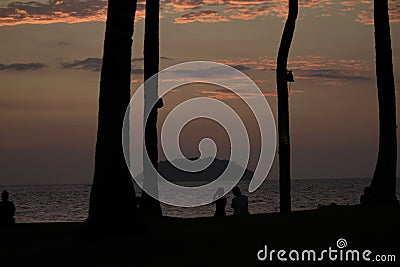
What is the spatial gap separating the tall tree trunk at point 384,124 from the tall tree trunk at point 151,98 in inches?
273

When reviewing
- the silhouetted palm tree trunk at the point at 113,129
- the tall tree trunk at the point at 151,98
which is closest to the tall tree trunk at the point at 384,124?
the tall tree trunk at the point at 151,98

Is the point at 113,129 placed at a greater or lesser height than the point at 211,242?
greater

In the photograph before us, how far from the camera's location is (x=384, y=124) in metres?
26.2

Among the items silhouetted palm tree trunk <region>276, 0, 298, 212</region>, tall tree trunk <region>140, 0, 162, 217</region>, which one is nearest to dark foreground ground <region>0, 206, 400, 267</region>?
tall tree trunk <region>140, 0, 162, 217</region>

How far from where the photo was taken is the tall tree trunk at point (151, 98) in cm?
2580

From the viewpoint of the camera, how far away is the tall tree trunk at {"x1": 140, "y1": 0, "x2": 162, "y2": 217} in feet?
84.6

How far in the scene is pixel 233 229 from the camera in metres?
18.7

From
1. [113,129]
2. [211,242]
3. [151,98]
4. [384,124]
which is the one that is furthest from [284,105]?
[211,242]

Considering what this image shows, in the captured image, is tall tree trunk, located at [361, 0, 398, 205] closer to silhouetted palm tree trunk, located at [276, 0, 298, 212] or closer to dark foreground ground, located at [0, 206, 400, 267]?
silhouetted palm tree trunk, located at [276, 0, 298, 212]

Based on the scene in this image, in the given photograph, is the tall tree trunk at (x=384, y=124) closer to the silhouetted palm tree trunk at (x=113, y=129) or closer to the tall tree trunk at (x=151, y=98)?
the tall tree trunk at (x=151, y=98)

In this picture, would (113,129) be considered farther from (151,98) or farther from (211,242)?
(151,98)

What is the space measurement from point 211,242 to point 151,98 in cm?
1032

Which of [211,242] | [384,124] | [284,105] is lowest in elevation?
[211,242]

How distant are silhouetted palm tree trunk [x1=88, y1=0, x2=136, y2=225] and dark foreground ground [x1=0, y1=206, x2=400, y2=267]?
1.65 ft
